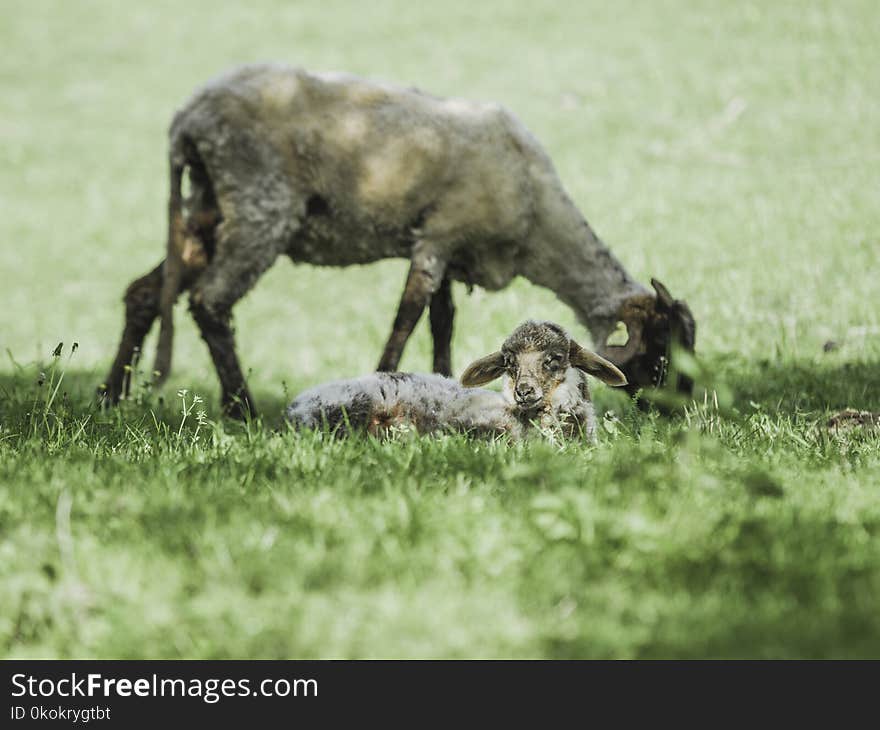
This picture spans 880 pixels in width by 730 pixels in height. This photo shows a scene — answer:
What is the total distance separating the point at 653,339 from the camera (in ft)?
20.9

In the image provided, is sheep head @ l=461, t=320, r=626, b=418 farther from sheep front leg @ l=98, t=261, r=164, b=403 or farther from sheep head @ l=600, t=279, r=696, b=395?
sheep front leg @ l=98, t=261, r=164, b=403

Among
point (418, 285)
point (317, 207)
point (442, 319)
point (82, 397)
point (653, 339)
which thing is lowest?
point (82, 397)

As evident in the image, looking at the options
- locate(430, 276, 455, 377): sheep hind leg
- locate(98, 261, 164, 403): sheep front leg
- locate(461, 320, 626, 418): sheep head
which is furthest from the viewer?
locate(430, 276, 455, 377): sheep hind leg

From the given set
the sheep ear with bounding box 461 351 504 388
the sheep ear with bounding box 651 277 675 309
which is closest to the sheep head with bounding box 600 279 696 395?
the sheep ear with bounding box 651 277 675 309

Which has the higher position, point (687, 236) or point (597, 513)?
point (597, 513)

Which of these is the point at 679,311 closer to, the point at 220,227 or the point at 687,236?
the point at 220,227

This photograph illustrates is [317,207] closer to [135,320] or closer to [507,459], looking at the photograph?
[135,320]

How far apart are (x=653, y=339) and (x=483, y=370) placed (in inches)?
74.9

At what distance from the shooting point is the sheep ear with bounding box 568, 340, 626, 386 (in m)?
4.80

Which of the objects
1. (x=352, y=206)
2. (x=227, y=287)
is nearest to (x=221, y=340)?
(x=227, y=287)

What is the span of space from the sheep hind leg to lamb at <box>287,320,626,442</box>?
2051 mm
